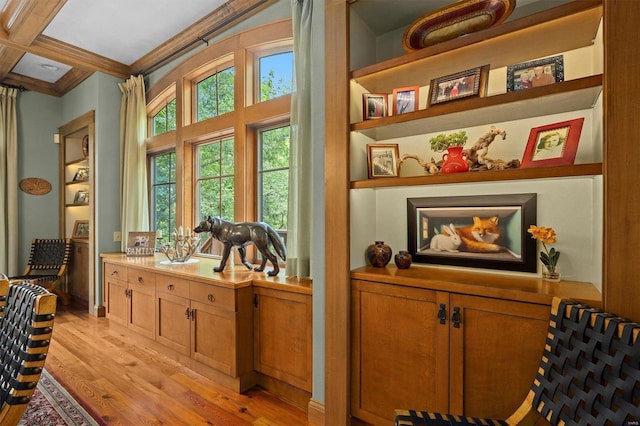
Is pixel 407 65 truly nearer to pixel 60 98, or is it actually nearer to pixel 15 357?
pixel 15 357

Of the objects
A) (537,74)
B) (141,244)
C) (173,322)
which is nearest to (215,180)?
(141,244)

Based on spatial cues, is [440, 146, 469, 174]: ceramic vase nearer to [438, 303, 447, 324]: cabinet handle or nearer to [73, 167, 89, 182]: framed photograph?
[438, 303, 447, 324]: cabinet handle

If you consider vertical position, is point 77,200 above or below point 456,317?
above

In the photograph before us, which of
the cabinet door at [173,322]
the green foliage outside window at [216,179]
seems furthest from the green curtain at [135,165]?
the cabinet door at [173,322]

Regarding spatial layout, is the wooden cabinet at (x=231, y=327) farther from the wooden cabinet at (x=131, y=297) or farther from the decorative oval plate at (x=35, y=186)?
the decorative oval plate at (x=35, y=186)

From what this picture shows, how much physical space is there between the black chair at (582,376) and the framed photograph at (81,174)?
16.8ft

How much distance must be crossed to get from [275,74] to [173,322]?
7.64ft

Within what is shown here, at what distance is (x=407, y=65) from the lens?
5.76ft

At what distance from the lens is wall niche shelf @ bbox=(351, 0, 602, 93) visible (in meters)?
1.37

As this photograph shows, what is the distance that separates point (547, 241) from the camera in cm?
155

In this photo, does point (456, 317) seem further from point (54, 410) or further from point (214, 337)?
point (54, 410)

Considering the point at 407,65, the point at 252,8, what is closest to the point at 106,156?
the point at 252,8

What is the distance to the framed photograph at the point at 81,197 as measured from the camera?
15.4 ft

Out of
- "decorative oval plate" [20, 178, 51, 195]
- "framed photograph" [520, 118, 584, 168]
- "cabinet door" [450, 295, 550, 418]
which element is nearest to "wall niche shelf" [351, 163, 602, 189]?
"framed photograph" [520, 118, 584, 168]
